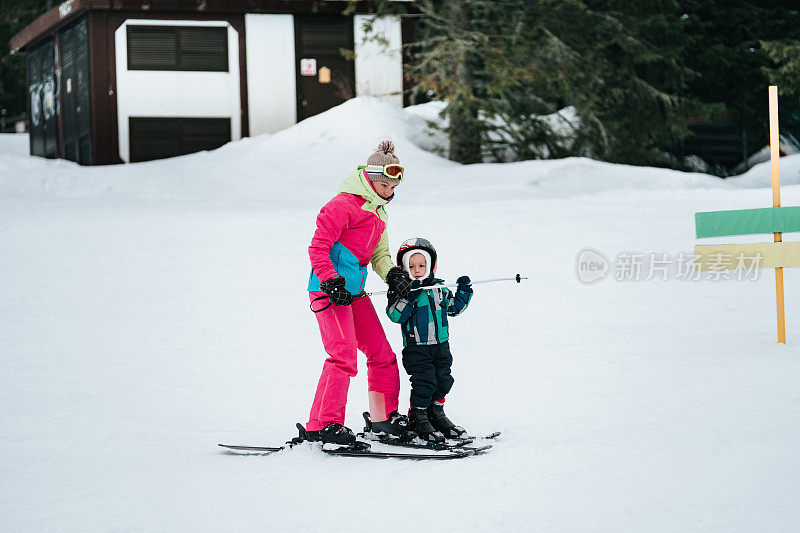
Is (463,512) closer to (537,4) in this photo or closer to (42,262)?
(42,262)

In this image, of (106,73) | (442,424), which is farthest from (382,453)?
(106,73)

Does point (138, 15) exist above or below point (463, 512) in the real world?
above

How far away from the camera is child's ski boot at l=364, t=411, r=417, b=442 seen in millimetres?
5902

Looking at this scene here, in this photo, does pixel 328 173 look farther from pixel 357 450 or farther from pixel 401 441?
pixel 357 450

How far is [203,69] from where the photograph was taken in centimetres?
2492

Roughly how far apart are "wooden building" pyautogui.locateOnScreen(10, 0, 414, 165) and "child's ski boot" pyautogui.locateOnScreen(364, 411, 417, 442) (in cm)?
1875

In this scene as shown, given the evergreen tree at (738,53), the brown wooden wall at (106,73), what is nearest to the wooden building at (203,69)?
the brown wooden wall at (106,73)

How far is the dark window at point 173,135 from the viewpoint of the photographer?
24.7m

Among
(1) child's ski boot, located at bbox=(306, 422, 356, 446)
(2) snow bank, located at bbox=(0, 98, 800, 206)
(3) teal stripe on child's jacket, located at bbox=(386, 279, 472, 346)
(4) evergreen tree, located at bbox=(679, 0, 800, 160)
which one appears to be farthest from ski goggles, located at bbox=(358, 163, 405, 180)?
(4) evergreen tree, located at bbox=(679, 0, 800, 160)

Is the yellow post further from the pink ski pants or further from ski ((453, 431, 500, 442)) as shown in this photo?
the pink ski pants

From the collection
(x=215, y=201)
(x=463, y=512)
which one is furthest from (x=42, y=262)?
(x=463, y=512)

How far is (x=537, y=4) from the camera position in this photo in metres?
21.0

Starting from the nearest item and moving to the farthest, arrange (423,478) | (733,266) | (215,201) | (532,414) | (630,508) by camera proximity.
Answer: (630,508) → (423,478) → (532,414) → (733,266) → (215,201)

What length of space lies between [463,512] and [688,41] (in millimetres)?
21593
